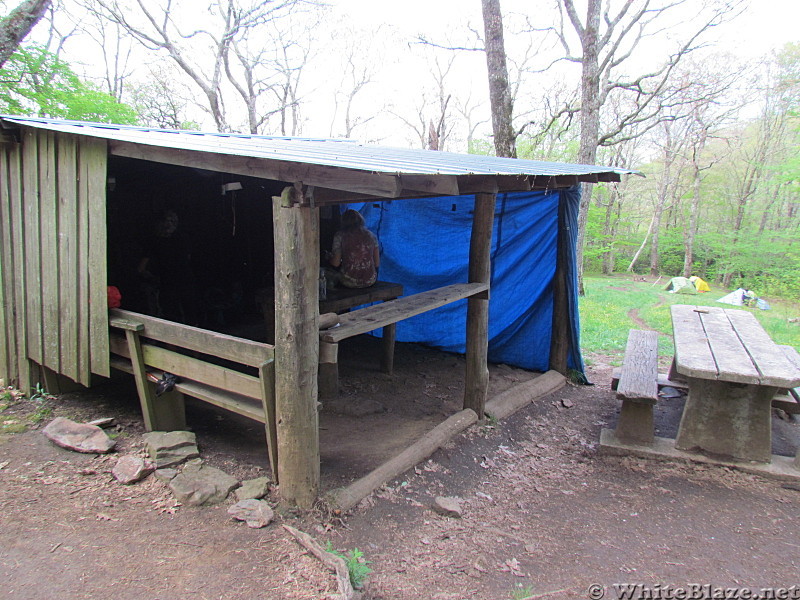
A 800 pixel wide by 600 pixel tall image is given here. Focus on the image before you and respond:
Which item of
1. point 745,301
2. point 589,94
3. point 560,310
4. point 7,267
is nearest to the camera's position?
A: point 7,267

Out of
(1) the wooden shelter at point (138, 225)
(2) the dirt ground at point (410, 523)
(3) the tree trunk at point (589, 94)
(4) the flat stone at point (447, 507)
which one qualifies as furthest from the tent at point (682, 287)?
(4) the flat stone at point (447, 507)

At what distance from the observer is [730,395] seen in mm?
3924

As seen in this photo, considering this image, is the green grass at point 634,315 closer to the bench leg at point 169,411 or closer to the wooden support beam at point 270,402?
the wooden support beam at point 270,402

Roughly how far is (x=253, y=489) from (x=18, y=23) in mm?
9557

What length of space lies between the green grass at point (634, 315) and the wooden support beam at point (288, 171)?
643 centimetres

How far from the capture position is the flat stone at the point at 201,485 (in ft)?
10.3

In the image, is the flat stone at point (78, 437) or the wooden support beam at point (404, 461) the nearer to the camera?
the wooden support beam at point (404, 461)

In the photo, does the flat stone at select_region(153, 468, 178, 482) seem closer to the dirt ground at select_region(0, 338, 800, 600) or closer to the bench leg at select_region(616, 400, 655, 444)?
the dirt ground at select_region(0, 338, 800, 600)

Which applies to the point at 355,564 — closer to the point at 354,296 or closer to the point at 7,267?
the point at 354,296

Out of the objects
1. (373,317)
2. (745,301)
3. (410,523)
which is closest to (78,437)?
(373,317)

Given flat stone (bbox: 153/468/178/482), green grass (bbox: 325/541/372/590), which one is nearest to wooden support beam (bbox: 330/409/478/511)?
green grass (bbox: 325/541/372/590)

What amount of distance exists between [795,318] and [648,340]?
30.0ft

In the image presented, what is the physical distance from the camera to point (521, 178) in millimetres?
3574

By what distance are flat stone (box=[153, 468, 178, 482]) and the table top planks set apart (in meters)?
3.77
